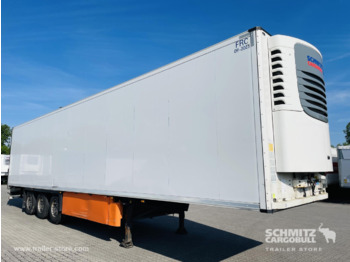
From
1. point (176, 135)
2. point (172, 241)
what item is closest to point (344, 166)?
point (172, 241)

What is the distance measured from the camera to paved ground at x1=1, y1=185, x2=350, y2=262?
17.2 ft

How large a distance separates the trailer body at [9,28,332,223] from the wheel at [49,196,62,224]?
294 centimetres

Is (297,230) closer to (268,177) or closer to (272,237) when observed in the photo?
(272,237)

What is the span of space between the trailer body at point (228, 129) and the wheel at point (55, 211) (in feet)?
9.66

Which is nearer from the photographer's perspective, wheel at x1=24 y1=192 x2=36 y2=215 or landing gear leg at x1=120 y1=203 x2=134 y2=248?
landing gear leg at x1=120 y1=203 x2=134 y2=248

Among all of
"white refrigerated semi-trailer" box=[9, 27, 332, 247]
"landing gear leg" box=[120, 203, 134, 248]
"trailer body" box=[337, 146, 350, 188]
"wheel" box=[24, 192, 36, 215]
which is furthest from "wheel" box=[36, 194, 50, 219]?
"trailer body" box=[337, 146, 350, 188]

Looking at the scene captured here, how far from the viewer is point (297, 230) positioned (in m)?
7.54

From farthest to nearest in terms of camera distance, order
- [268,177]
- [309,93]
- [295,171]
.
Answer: [309,93] → [295,171] → [268,177]

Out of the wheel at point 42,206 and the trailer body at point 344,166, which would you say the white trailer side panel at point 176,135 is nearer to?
the wheel at point 42,206

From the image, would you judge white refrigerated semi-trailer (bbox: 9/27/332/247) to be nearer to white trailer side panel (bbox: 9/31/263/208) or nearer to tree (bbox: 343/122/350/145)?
white trailer side panel (bbox: 9/31/263/208)

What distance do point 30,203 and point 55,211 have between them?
2.21 m

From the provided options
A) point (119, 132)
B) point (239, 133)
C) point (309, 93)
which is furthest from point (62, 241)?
point (309, 93)

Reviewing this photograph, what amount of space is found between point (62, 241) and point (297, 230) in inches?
252

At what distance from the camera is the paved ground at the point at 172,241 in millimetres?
5234
